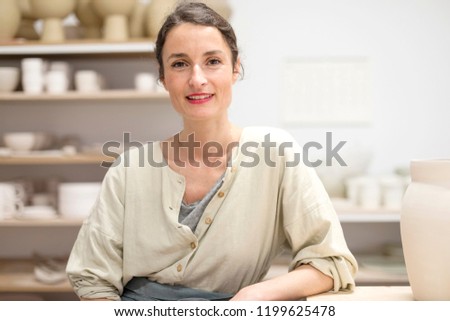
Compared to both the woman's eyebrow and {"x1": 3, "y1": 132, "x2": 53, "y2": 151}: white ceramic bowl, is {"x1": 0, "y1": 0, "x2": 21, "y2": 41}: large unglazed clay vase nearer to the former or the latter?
{"x1": 3, "y1": 132, "x2": 53, "y2": 151}: white ceramic bowl

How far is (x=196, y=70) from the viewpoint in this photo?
4.34 feet

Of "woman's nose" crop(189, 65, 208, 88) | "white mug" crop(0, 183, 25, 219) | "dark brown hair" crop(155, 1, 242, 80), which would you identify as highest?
"dark brown hair" crop(155, 1, 242, 80)

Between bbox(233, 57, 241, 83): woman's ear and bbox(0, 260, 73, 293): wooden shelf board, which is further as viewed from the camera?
bbox(0, 260, 73, 293): wooden shelf board

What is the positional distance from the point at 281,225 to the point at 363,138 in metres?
1.88

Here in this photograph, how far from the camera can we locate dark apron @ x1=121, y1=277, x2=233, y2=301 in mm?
1311

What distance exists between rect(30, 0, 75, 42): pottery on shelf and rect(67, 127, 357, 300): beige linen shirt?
1637mm

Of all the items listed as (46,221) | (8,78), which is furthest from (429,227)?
(8,78)

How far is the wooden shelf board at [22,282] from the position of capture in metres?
2.68

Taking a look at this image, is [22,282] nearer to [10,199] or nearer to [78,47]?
[10,199]

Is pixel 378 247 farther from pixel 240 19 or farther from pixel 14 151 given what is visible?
pixel 14 151

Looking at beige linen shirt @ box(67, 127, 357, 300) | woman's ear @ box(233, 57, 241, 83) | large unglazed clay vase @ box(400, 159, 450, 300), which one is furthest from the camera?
woman's ear @ box(233, 57, 241, 83)

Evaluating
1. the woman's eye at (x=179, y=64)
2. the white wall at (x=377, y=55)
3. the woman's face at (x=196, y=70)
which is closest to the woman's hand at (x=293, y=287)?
the woman's face at (x=196, y=70)

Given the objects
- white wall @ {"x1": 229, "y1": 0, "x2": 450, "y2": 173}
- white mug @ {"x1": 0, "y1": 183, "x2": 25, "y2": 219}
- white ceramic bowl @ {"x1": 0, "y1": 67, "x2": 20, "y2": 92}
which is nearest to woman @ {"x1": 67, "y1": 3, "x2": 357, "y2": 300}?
white mug @ {"x1": 0, "y1": 183, "x2": 25, "y2": 219}

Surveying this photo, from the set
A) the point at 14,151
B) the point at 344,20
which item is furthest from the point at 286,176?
the point at 344,20
